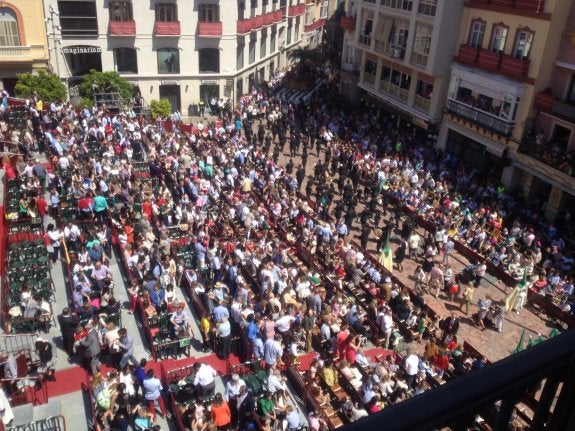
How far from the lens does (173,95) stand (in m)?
48.0

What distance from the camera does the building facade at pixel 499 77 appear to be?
30.1 metres

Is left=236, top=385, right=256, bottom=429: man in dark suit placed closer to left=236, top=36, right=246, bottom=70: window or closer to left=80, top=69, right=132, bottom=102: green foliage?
left=80, top=69, right=132, bottom=102: green foliage

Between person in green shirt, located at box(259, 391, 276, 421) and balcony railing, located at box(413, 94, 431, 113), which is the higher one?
balcony railing, located at box(413, 94, 431, 113)

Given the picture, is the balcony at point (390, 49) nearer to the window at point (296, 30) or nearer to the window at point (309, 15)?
the window at point (296, 30)

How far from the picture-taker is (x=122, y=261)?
20.6 meters

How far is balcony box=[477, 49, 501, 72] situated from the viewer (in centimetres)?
3282

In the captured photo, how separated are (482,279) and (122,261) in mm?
15490

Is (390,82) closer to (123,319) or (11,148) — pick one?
(11,148)

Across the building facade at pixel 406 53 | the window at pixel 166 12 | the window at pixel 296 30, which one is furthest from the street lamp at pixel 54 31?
the window at pixel 296 30

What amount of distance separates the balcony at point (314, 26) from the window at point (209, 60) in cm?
3124

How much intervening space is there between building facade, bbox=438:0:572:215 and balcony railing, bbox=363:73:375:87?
9.94 metres

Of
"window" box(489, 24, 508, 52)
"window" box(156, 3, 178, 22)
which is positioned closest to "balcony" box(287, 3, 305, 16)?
"window" box(156, 3, 178, 22)

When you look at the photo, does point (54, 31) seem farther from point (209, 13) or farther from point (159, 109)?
point (209, 13)

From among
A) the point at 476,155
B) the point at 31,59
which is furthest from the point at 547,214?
the point at 31,59
